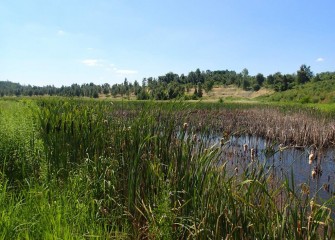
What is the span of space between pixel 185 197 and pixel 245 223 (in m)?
0.83

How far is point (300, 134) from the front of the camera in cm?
1681

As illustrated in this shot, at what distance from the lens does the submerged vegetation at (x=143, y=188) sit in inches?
131

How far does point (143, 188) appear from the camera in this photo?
15.3ft

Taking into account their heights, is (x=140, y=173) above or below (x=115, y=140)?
below

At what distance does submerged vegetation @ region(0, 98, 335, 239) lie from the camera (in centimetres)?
332

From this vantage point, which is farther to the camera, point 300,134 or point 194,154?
point 300,134

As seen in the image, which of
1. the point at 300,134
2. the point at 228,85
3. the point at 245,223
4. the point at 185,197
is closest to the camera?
the point at 245,223

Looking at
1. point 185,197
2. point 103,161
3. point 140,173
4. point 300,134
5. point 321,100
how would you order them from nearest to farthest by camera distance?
point 185,197, point 140,173, point 103,161, point 300,134, point 321,100

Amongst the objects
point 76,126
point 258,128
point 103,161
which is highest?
point 76,126

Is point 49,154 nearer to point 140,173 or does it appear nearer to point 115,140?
point 115,140

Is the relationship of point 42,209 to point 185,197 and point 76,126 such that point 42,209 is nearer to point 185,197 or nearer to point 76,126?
point 185,197

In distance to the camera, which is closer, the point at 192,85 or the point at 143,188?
the point at 143,188

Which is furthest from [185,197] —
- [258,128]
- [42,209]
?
[258,128]

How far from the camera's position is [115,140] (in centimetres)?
522
